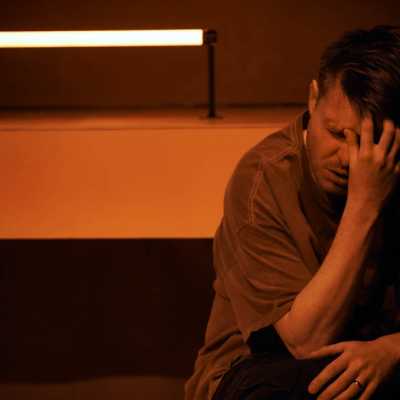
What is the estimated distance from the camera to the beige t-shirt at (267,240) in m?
1.03

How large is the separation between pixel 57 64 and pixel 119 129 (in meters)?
0.57

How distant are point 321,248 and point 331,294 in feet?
0.38

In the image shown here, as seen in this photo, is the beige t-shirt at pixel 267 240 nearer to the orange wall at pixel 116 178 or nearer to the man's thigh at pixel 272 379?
the man's thigh at pixel 272 379

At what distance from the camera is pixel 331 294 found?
99 cm

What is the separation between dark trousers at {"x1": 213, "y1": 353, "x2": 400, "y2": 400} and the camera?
37.3 inches

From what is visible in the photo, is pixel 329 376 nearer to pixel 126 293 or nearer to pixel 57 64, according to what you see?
pixel 126 293

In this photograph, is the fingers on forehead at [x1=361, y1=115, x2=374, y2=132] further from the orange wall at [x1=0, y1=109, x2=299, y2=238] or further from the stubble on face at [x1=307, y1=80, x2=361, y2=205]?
the orange wall at [x1=0, y1=109, x2=299, y2=238]

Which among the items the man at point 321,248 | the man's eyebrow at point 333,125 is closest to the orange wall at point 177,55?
the man at point 321,248

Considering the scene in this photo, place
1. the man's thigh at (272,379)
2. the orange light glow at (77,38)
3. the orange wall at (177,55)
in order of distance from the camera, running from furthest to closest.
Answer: the orange wall at (177,55) < the orange light glow at (77,38) < the man's thigh at (272,379)

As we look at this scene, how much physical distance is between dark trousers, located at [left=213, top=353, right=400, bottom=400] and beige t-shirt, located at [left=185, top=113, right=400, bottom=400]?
5 centimetres

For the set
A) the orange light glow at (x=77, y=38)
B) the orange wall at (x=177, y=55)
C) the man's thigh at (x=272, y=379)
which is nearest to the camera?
the man's thigh at (x=272, y=379)

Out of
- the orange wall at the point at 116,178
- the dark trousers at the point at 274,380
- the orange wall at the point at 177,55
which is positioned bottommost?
the dark trousers at the point at 274,380

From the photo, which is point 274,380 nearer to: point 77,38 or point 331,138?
point 331,138

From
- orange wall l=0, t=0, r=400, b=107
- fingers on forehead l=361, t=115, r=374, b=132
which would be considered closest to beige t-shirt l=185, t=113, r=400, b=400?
fingers on forehead l=361, t=115, r=374, b=132
